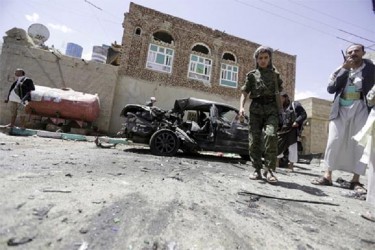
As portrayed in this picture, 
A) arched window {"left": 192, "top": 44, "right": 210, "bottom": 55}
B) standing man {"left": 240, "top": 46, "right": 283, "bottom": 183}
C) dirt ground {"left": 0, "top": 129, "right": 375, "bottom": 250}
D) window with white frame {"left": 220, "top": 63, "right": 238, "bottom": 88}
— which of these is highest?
arched window {"left": 192, "top": 44, "right": 210, "bottom": 55}

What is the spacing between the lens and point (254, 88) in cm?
389

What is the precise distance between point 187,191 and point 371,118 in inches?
76.3

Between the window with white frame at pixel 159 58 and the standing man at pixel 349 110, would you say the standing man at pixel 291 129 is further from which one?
the window with white frame at pixel 159 58

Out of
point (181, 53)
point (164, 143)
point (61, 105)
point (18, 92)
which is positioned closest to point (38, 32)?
point (61, 105)

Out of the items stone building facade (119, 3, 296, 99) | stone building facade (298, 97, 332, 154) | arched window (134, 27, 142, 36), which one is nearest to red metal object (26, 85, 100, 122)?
stone building facade (119, 3, 296, 99)

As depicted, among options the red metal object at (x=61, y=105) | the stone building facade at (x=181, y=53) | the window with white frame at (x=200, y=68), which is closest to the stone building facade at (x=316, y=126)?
the stone building facade at (x=181, y=53)

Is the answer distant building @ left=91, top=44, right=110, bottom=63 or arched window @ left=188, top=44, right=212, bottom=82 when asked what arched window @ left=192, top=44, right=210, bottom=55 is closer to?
arched window @ left=188, top=44, right=212, bottom=82

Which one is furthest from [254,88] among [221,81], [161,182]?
[221,81]

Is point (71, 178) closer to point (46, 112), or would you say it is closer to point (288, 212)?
point (288, 212)

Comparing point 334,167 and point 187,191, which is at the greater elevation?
point 334,167

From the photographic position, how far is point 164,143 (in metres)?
6.62

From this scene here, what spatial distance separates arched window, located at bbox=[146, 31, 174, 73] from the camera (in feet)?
54.5

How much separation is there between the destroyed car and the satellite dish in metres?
14.7

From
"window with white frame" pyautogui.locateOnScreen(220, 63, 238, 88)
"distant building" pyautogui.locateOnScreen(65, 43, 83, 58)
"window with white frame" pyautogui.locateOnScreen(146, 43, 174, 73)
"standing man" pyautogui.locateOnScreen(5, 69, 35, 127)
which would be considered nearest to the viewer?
"standing man" pyautogui.locateOnScreen(5, 69, 35, 127)
